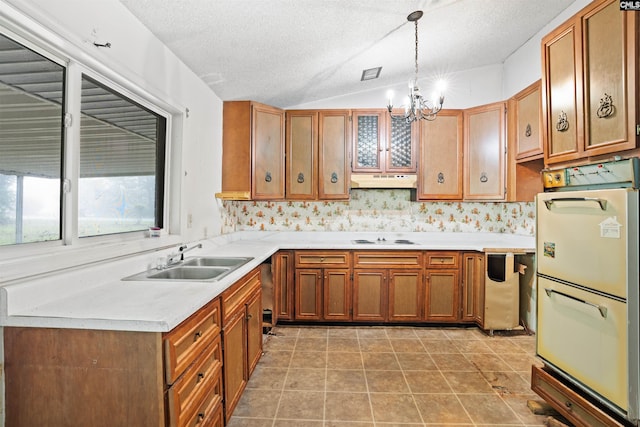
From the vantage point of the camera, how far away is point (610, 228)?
158 centimetres

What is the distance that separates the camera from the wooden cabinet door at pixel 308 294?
11.3ft

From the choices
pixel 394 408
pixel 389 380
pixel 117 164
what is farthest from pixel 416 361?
pixel 117 164

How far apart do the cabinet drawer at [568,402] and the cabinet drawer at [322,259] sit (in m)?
1.83

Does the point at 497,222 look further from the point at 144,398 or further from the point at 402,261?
the point at 144,398

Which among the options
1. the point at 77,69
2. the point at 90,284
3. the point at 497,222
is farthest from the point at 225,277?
the point at 497,222

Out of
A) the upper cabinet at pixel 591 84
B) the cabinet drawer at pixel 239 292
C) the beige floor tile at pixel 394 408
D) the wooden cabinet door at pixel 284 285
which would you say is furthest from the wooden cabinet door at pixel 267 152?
the upper cabinet at pixel 591 84

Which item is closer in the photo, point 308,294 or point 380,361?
point 380,361

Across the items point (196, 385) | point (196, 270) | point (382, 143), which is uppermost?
point (382, 143)

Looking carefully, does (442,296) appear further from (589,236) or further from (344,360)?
(589,236)

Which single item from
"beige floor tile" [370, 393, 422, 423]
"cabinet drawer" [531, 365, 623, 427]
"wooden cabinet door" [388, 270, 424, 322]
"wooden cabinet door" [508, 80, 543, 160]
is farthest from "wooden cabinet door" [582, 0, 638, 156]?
"wooden cabinet door" [388, 270, 424, 322]

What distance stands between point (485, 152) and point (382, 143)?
111 centimetres

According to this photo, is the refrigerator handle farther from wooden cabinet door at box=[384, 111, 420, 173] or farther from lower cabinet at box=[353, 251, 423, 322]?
wooden cabinet door at box=[384, 111, 420, 173]

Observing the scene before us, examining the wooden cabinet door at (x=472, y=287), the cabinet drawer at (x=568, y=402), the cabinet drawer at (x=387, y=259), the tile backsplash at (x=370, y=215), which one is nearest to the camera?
the cabinet drawer at (x=568, y=402)

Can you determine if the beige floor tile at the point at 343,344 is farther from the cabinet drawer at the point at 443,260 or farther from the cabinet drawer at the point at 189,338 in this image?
the cabinet drawer at the point at 189,338
